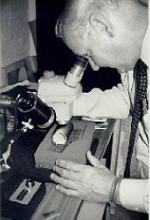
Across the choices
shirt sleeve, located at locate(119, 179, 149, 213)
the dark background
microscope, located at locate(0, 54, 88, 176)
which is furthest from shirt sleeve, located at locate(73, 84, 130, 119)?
the dark background

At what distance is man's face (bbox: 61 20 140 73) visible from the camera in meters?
1.11

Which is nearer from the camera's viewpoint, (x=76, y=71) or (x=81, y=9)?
(x=81, y=9)

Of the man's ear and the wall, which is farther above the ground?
the man's ear

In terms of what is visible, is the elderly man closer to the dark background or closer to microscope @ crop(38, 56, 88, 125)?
microscope @ crop(38, 56, 88, 125)

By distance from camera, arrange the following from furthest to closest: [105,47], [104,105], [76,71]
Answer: [104,105], [76,71], [105,47]

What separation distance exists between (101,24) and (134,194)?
2.24 ft

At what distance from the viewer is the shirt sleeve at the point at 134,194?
38.6 inches

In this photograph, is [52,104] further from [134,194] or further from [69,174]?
[134,194]

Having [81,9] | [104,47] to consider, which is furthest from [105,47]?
[81,9]

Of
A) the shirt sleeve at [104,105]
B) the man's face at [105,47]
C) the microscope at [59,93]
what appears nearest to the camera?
the man's face at [105,47]

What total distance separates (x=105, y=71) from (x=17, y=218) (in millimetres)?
1705

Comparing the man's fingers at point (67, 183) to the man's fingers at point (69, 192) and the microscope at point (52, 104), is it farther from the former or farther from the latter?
the microscope at point (52, 104)

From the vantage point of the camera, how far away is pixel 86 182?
1.02m

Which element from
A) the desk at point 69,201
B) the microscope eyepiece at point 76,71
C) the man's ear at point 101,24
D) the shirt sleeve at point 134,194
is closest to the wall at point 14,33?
the microscope eyepiece at point 76,71
